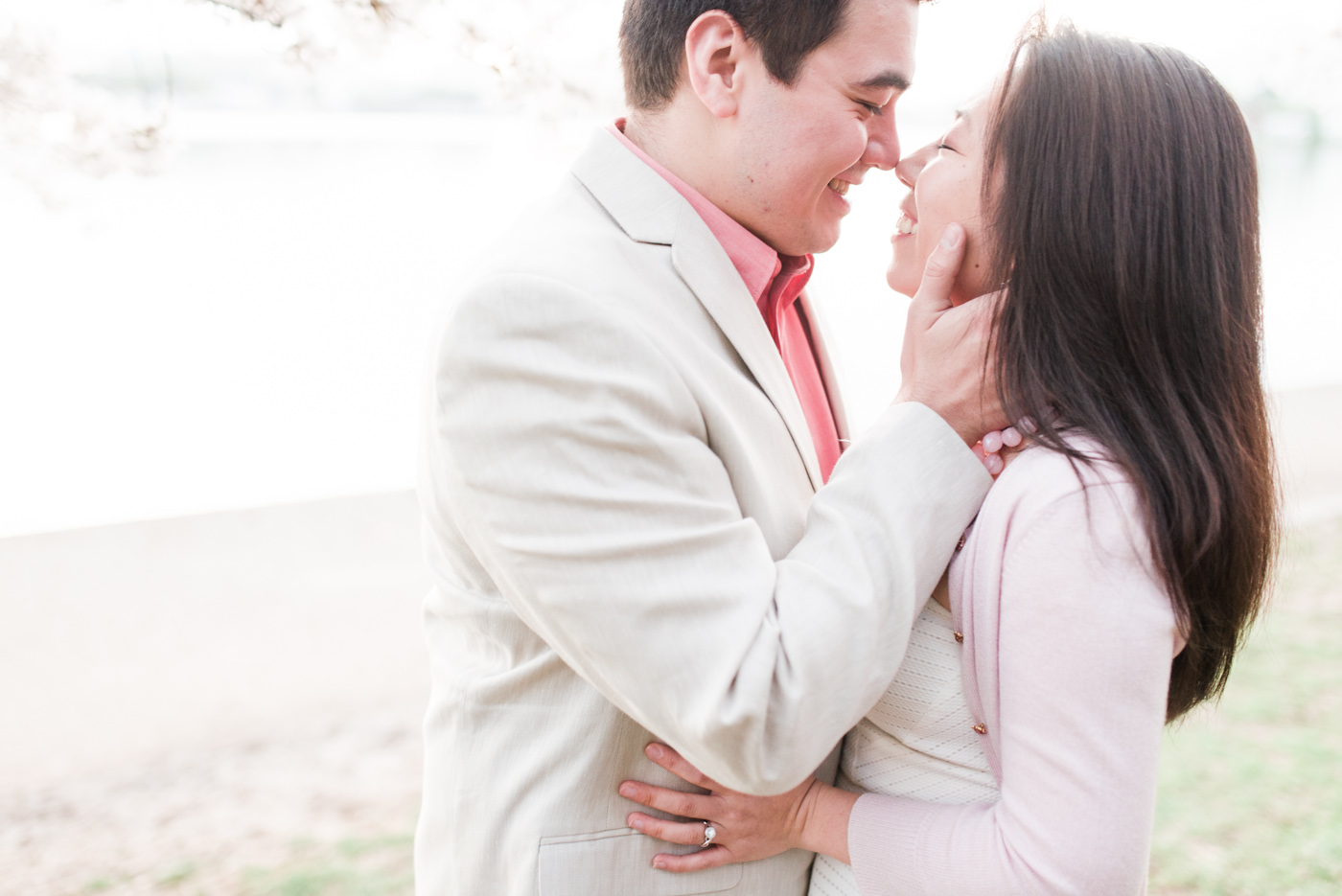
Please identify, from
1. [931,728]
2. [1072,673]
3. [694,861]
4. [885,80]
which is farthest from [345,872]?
[885,80]

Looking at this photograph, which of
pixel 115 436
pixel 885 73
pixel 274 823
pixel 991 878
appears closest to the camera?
pixel 991 878

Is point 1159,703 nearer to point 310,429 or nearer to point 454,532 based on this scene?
point 454,532

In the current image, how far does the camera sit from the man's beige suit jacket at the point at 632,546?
0.95 meters

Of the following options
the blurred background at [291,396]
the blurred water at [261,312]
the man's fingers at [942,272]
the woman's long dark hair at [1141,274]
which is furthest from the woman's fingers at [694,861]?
the blurred water at [261,312]

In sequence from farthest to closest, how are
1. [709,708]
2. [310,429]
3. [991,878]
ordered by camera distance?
[310,429] → [991,878] → [709,708]

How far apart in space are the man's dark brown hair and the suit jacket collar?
0.18m

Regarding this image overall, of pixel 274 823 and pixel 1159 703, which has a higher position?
pixel 1159 703

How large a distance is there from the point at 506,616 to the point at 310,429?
14.8 feet

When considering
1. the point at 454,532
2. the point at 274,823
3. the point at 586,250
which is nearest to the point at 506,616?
the point at 454,532

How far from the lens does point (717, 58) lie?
4.42 ft

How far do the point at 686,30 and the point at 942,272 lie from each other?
518mm

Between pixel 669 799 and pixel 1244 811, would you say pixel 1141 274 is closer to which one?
pixel 669 799

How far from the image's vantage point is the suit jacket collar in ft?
4.01

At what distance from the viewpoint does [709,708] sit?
3.03 feet
